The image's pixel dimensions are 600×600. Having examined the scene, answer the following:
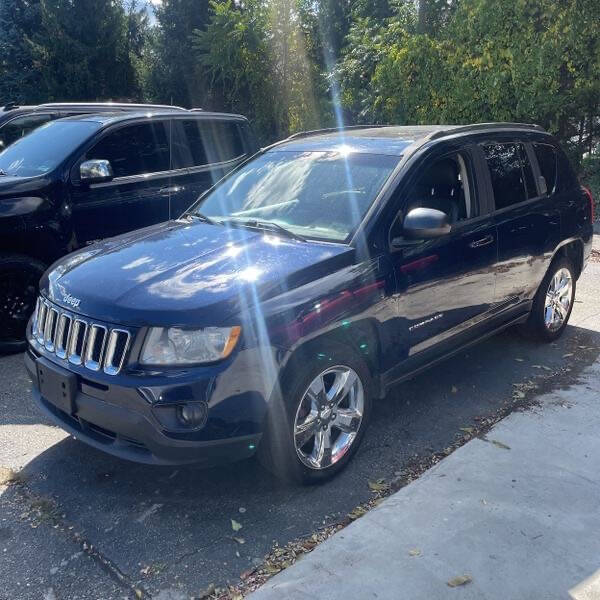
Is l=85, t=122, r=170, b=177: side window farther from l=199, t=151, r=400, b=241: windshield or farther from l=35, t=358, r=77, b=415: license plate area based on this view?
l=35, t=358, r=77, b=415: license plate area

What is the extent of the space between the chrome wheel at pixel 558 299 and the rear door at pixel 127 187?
3575 millimetres

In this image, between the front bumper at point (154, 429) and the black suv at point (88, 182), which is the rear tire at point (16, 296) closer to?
the black suv at point (88, 182)

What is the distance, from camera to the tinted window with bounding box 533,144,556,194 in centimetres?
531

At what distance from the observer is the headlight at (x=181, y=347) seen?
3.05 meters

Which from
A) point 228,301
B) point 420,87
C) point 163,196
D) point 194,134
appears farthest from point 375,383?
point 420,87

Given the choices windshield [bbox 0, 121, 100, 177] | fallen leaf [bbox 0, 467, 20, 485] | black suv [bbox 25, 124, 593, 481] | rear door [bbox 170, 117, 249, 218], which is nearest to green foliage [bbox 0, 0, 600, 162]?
rear door [bbox 170, 117, 249, 218]

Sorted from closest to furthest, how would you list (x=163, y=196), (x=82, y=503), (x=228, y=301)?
(x=228, y=301)
(x=82, y=503)
(x=163, y=196)

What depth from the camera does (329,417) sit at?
3562 mm

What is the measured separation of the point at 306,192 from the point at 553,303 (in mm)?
2559

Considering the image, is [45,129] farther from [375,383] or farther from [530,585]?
[530,585]

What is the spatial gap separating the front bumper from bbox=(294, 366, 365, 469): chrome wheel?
317mm

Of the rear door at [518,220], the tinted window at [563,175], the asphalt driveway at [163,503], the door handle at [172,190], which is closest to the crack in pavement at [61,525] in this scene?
the asphalt driveway at [163,503]

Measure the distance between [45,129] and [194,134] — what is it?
1.46m

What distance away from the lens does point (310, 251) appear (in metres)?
3.63
